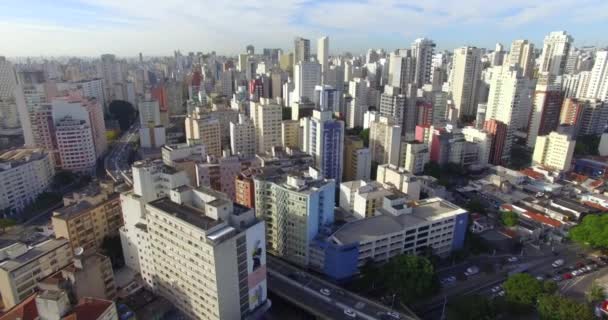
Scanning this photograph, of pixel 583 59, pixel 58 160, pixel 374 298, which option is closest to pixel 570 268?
pixel 374 298

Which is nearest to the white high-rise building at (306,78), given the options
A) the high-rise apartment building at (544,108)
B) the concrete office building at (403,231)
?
the high-rise apartment building at (544,108)

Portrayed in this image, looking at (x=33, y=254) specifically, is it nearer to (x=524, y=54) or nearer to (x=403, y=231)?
(x=403, y=231)

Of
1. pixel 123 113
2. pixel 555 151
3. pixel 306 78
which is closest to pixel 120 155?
pixel 123 113

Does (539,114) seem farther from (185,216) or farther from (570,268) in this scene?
(185,216)

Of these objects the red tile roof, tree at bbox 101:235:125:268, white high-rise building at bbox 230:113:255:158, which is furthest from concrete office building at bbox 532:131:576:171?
the red tile roof

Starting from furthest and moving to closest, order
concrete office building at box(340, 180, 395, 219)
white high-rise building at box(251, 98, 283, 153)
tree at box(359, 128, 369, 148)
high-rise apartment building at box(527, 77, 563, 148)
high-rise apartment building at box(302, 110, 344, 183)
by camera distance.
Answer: high-rise apartment building at box(527, 77, 563, 148) < tree at box(359, 128, 369, 148) < white high-rise building at box(251, 98, 283, 153) < high-rise apartment building at box(302, 110, 344, 183) < concrete office building at box(340, 180, 395, 219)

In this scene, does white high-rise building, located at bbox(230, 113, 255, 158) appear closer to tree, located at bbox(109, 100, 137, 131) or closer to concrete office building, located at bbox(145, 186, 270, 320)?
concrete office building, located at bbox(145, 186, 270, 320)

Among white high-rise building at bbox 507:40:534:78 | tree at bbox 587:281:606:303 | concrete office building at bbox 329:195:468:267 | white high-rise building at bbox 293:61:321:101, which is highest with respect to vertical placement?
white high-rise building at bbox 507:40:534:78
